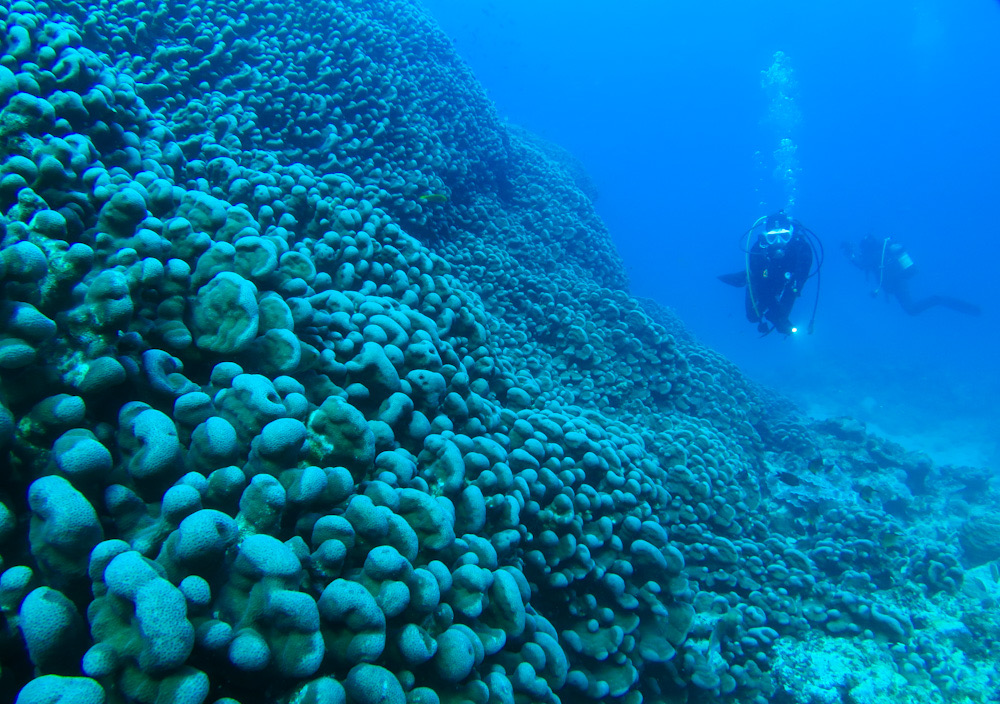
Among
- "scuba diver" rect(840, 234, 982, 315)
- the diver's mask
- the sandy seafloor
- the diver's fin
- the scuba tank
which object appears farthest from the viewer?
"scuba diver" rect(840, 234, 982, 315)

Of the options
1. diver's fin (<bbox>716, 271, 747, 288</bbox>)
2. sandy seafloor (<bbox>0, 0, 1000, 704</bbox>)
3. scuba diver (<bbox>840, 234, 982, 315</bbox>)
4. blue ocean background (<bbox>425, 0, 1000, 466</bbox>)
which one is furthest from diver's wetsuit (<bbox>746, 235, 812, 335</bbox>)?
blue ocean background (<bbox>425, 0, 1000, 466</bbox>)

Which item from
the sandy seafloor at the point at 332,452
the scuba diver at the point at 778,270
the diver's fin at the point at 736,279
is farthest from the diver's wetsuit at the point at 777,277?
the sandy seafloor at the point at 332,452

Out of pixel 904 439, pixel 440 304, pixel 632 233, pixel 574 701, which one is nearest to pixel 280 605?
pixel 574 701

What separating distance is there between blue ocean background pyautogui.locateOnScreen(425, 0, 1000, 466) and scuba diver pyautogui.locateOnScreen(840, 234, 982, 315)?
42.2 m

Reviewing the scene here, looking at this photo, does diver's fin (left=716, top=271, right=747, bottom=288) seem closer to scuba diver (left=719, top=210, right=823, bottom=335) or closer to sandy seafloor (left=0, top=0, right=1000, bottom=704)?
scuba diver (left=719, top=210, right=823, bottom=335)

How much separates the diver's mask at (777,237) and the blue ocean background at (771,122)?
56865 mm

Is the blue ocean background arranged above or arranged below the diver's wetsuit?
above

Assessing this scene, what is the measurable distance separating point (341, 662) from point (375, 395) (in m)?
1.45

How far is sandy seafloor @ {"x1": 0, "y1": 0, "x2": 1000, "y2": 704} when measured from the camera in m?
1.43

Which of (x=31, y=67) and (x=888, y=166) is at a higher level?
(x=888, y=166)

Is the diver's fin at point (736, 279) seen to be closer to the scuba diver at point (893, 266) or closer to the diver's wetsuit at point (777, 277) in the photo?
the diver's wetsuit at point (777, 277)

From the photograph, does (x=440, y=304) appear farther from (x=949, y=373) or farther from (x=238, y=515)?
(x=949, y=373)

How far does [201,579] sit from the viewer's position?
1.39m

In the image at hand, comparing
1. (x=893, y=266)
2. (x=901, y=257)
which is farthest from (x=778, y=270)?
(x=893, y=266)
